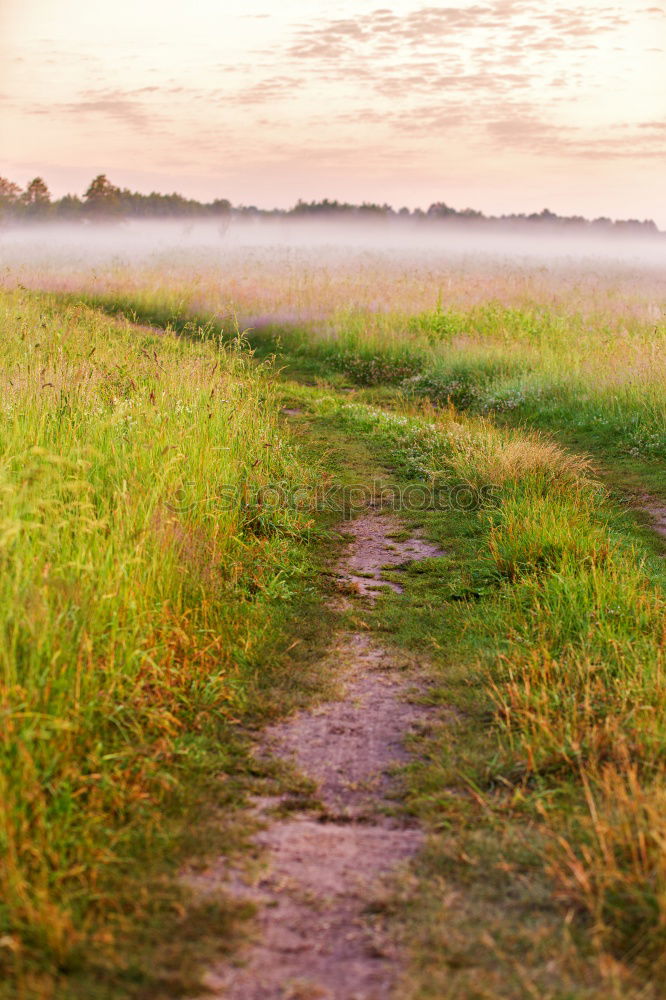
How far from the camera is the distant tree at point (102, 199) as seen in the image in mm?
62125

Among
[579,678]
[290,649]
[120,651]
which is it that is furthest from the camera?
[290,649]

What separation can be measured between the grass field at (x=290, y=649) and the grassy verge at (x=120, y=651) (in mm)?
18

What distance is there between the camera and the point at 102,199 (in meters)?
63.1

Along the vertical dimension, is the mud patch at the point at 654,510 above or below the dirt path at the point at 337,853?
above

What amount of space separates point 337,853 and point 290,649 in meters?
1.76

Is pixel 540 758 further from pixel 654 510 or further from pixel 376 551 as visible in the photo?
pixel 654 510

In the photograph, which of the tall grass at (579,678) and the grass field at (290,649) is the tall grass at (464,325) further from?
the tall grass at (579,678)

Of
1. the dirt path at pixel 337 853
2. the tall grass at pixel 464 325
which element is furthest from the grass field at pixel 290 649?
the tall grass at pixel 464 325

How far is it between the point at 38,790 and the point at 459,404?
9530 mm

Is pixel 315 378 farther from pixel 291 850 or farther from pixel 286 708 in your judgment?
pixel 291 850

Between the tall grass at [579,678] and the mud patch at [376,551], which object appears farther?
the mud patch at [376,551]

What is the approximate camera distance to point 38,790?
9.55ft

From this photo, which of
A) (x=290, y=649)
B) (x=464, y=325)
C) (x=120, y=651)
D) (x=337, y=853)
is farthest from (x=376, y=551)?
(x=464, y=325)

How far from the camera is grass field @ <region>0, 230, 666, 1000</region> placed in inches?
108
